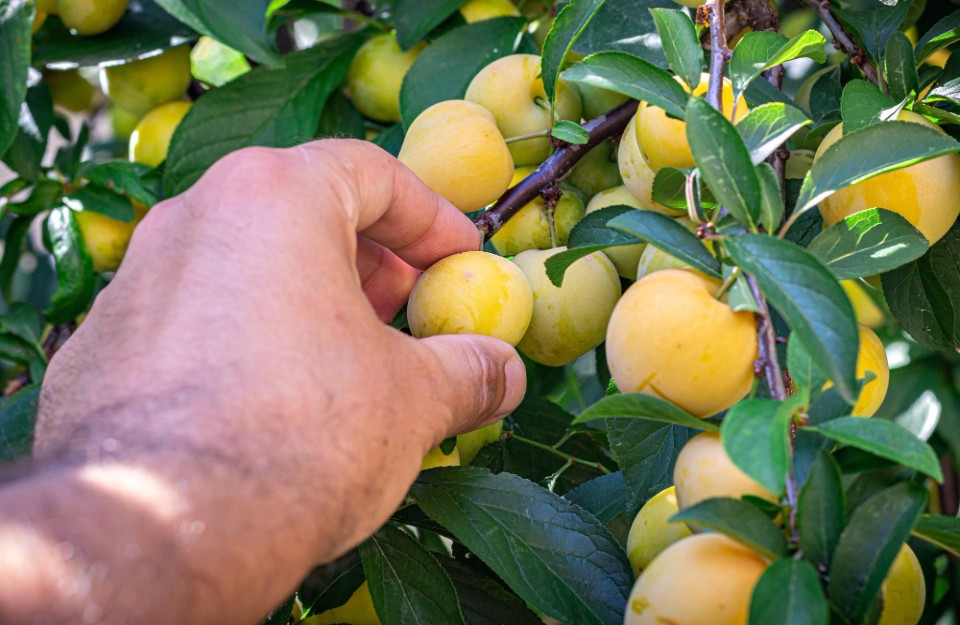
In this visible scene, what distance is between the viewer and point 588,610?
628mm

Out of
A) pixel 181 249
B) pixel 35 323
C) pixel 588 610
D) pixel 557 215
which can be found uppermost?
pixel 181 249

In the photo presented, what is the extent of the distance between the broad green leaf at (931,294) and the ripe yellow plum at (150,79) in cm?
95

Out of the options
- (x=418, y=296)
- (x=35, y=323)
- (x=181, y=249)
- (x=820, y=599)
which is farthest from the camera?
(x=35, y=323)

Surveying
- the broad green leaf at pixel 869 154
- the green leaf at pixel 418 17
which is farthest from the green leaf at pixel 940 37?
the green leaf at pixel 418 17

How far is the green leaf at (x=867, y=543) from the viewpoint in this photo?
0.45 meters

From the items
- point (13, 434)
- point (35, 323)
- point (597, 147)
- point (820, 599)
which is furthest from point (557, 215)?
point (35, 323)

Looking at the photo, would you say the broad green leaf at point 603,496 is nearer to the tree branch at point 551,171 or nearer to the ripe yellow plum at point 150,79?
the tree branch at point 551,171

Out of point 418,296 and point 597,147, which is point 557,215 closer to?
point 597,147

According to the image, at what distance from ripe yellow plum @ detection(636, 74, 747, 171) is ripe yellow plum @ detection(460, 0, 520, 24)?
0.46 metres

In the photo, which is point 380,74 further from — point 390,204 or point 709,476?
point 709,476

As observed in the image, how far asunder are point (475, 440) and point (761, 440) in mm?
472

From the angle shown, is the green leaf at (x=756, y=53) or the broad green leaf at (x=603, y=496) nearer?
the green leaf at (x=756, y=53)

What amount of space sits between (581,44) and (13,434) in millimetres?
730

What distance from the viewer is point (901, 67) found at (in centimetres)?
69
